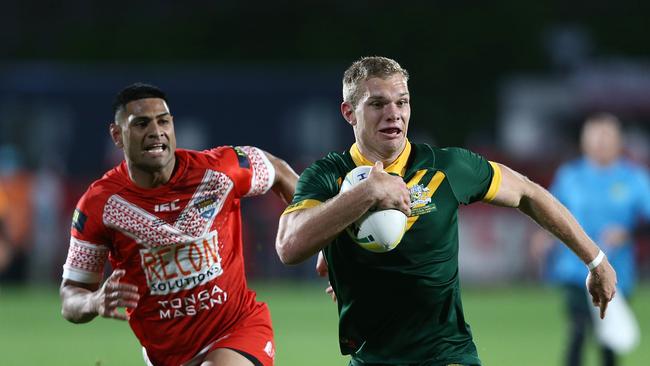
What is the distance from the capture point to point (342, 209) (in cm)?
508

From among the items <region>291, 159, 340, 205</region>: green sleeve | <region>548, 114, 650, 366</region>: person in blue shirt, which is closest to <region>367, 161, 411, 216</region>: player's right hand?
<region>291, 159, 340, 205</region>: green sleeve

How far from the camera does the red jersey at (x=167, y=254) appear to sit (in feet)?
20.9

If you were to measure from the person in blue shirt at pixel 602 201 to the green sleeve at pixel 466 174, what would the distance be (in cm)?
382

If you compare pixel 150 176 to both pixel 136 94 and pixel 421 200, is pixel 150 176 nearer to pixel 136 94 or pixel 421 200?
pixel 136 94

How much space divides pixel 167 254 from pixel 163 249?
0.11ft

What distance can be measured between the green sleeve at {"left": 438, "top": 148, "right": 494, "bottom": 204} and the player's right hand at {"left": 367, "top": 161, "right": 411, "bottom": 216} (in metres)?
0.69

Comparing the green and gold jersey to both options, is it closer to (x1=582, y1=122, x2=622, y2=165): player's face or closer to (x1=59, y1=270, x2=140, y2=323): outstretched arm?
(x1=59, y1=270, x2=140, y2=323): outstretched arm

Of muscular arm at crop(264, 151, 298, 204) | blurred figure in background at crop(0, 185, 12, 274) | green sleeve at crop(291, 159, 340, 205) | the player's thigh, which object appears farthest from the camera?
blurred figure in background at crop(0, 185, 12, 274)

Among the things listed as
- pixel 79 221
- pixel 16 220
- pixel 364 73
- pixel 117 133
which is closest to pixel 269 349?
pixel 79 221

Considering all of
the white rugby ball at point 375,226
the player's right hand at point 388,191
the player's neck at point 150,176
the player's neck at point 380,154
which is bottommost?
the white rugby ball at point 375,226

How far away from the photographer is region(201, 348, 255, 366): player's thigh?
20.2 feet

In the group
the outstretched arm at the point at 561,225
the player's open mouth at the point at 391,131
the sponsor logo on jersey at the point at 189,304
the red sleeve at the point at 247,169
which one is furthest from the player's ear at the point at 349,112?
the sponsor logo on jersey at the point at 189,304

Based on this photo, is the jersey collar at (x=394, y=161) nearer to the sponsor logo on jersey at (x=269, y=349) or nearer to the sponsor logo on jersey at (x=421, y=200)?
the sponsor logo on jersey at (x=421, y=200)

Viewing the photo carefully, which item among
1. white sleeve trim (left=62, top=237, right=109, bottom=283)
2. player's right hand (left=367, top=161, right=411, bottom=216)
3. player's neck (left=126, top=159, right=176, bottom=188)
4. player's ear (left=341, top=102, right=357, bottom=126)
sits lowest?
white sleeve trim (left=62, top=237, right=109, bottom=283)
